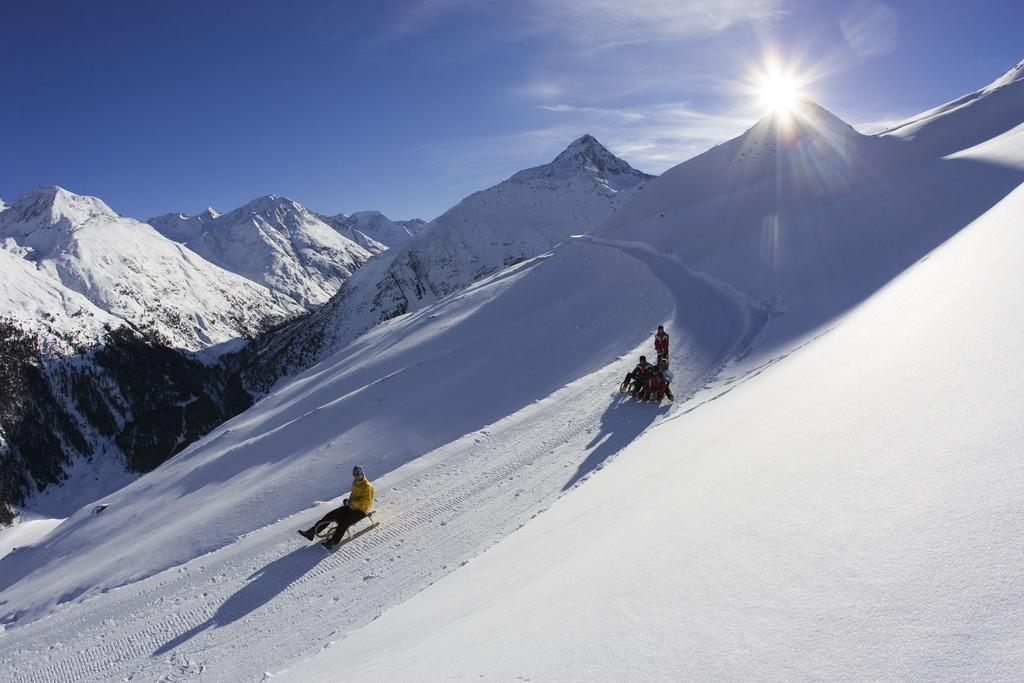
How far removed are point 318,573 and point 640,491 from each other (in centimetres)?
668

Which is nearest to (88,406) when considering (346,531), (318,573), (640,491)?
(346,531)

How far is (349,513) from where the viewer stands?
35.2 ft

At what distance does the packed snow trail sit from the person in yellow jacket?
0.28 meters

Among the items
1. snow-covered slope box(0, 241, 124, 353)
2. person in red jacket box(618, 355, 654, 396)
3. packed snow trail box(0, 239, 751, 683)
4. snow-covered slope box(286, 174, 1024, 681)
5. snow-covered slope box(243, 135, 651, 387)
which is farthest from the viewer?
snow-covered slope box(243, 135, 651, 387)

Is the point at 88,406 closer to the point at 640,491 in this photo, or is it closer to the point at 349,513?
the point at 349,513

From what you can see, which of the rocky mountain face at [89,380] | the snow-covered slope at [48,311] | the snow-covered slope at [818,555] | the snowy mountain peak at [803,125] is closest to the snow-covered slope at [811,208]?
the snowy mountain peak at [803,125]

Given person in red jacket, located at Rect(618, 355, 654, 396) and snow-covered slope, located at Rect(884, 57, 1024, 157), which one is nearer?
person in red jacket, located at Rect(618, 355, 654, 396)

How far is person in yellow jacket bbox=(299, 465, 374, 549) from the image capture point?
10.6 meters

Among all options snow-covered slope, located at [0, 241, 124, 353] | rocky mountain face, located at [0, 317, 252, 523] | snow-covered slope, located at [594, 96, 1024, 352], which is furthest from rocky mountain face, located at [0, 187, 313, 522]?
snow-covered slope, located at [594, 96, 1024, 352]

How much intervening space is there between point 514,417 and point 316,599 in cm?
702

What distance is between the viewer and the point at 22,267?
436 feet

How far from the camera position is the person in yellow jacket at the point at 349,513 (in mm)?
10609

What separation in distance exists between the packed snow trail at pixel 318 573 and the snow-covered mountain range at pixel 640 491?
7 cm

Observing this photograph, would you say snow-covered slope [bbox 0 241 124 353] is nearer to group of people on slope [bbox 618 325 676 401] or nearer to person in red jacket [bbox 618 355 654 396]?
person in red jacket [bbox 618 355 654 396]
